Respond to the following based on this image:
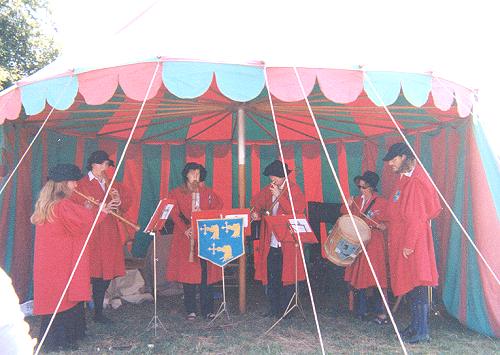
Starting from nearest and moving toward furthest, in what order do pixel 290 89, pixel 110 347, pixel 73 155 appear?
pixel 290 89
pixel 110 347
pixel 73 155

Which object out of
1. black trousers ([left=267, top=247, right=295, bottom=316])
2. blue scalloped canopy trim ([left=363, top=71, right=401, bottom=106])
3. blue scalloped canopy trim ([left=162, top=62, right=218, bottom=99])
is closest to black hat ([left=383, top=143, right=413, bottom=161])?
blue scalloped canopy trim ([left=363, top=71, right=401, bottom=106])

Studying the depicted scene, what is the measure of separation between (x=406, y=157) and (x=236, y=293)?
3031mm

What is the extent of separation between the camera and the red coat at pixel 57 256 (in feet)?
11.8

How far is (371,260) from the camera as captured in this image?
4758 millimetres

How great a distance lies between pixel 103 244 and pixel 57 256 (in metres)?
1.00

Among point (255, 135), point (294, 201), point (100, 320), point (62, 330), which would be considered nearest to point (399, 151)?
point (294, 201)

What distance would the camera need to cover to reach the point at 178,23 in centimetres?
411

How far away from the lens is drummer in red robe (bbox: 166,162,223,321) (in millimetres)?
4840

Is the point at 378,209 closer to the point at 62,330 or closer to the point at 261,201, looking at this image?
the point at 261,201

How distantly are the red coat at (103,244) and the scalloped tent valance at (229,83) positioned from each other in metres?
1.08

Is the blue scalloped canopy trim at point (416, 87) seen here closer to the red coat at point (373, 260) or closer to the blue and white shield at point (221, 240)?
the red coat at point (373, 260)

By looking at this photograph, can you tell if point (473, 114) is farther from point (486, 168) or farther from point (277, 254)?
point (277, 254)

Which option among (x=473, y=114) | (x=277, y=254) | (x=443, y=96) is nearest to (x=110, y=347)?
(x=277, y=254)

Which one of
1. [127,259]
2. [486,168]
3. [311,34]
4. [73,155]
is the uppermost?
[311,34]
